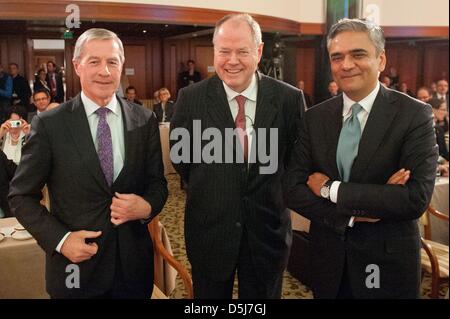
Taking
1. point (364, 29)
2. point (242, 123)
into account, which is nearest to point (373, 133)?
point (364, 29)

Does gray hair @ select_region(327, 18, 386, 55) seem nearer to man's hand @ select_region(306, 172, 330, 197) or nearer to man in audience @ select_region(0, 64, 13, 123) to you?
man's hand @ select_region(306, 172, 330, 197)

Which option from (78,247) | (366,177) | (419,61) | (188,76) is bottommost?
(78,247)

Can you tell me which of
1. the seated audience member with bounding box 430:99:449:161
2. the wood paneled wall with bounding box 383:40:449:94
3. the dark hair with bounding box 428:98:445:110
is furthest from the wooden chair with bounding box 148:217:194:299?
the wood paneled wall with bounding box 383:40:449:94

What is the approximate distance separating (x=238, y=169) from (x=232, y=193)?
10 centimetres

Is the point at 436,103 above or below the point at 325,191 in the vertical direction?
above

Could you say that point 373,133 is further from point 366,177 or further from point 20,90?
point 20,90

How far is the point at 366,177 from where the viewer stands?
151cm

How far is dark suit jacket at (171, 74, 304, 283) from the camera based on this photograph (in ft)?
5.69

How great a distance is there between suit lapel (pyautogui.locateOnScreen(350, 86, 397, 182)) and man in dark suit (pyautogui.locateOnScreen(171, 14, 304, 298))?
356 mm

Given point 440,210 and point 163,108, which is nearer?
point 440,210

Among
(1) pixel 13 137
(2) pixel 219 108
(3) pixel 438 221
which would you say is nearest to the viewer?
(2) pixel 219 108

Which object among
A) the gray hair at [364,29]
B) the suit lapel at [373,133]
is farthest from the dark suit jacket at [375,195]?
→ the gray hair at [364,29]

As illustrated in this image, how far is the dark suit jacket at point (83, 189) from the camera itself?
1449mm
